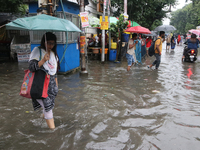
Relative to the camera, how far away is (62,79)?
7379mm

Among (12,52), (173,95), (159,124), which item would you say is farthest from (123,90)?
(12,52)

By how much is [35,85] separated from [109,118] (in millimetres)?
1764

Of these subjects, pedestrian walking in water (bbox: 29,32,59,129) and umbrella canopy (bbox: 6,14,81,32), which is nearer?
pedestrian walking in water (bbox: 29,32,59,129)

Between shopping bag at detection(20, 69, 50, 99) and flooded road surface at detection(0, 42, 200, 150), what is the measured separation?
0.79m

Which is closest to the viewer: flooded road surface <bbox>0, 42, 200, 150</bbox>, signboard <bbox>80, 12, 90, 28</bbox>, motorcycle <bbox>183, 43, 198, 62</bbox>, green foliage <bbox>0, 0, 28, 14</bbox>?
flooded road surface <bbox>0, 42, 200, 150</bbox>

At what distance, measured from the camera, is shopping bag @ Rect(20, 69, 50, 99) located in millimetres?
3006

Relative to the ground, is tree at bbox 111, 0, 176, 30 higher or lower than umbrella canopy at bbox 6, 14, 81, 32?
higher

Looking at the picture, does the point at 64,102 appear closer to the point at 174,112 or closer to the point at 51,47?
the point at 51,47

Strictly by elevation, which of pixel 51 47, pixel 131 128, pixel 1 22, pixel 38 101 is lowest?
pixel 131 128

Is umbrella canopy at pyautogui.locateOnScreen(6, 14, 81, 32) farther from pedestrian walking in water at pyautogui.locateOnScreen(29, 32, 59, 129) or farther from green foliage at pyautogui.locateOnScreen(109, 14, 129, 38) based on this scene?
green foliage at pyautogui.locateOnScreen(109, 14, 129, 38)

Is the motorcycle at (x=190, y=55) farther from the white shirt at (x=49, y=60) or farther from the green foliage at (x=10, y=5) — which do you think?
the green foliage at (x=10, y=5)

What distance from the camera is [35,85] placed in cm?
302

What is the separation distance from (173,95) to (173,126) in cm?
203

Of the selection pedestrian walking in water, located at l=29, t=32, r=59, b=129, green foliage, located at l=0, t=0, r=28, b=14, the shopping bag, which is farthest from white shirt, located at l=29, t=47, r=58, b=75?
green foliage, located at l=0, t=0, r=28, b=14
